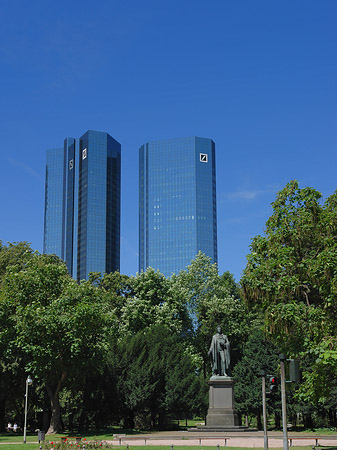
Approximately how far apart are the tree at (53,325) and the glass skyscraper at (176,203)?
416 ft

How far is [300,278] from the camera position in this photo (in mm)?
30016

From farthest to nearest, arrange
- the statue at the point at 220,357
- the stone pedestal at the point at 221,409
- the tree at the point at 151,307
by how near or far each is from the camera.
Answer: the tree at the point at 151,307, the statue at the point at 220,357, the stone pedestal at the point at 221,409

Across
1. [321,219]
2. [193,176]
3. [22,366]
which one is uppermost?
[193,176]

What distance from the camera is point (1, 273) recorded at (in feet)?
175

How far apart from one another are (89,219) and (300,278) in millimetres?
161635

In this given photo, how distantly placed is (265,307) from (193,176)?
503 feet

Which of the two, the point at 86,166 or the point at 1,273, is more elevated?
the point at 86,166

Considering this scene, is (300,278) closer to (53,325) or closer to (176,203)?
(53,325)

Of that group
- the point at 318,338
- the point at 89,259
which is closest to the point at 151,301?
the point at 318,338

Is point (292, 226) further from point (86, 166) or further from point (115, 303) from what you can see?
point (86, 166)

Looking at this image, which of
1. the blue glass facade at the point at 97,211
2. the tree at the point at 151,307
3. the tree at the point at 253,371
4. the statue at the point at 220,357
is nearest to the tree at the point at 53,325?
the statue at the point at 220,357

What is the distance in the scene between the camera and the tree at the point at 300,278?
27047 mm

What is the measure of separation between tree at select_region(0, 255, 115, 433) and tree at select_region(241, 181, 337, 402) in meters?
13.4

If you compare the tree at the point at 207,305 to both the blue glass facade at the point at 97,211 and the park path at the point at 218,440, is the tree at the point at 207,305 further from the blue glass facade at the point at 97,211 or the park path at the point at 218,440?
the blue glass facade at the point at 97,211
